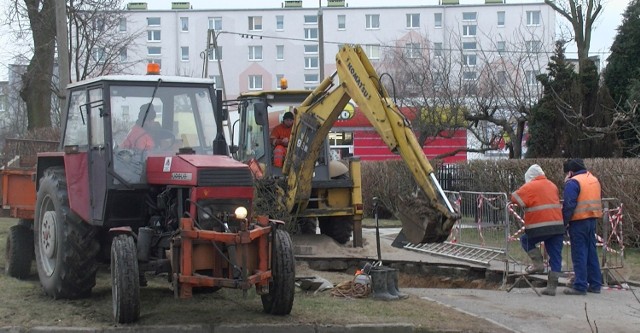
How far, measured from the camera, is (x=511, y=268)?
12.8 metres

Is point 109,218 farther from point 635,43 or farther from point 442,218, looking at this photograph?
point 635,43

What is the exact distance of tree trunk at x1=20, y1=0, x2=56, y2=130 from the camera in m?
23.8

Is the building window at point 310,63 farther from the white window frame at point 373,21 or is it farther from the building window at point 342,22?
the white window frame at point 373,21

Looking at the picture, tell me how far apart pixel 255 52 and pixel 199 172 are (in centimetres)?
6208

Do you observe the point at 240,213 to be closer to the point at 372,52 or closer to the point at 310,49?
the point at 372,52

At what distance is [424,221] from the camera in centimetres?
910

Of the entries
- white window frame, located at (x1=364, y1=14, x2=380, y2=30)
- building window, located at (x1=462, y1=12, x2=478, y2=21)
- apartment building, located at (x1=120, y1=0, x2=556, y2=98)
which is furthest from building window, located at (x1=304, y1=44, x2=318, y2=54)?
building window, located at (x1=462, y1=12, x2=478, y2=21)

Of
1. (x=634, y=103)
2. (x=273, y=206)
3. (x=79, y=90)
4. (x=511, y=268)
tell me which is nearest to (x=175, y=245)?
(x=79, y=90)

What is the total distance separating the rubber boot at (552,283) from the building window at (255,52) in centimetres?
5967

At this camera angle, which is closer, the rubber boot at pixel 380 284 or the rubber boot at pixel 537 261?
the rubber boot at pixel 380 284

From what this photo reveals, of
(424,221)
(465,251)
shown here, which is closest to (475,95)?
(465,251)

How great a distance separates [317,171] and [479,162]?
6.86m

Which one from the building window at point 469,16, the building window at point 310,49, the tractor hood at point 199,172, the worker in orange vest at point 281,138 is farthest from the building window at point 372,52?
the tractor hood at point 199,172

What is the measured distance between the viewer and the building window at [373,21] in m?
70.1
